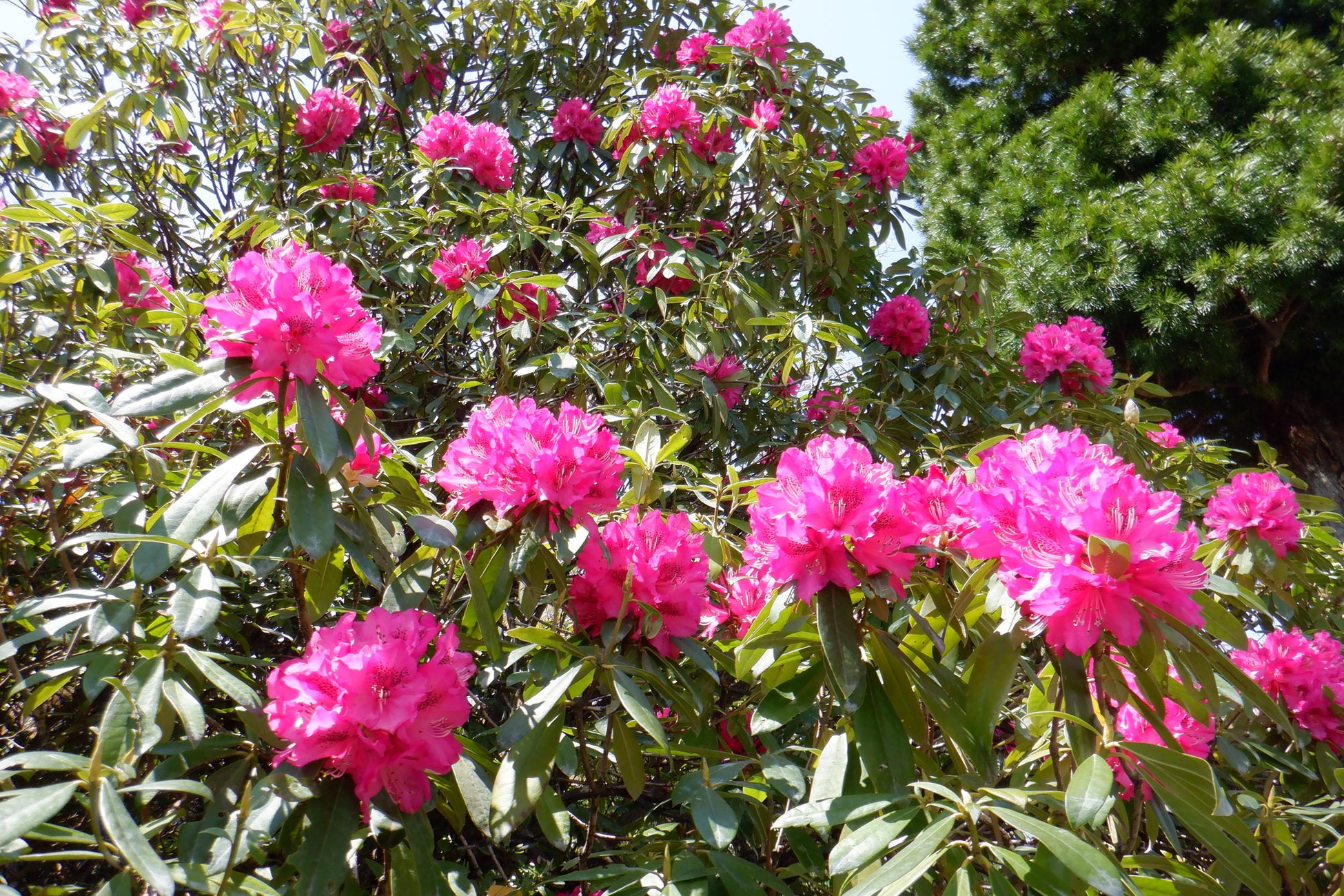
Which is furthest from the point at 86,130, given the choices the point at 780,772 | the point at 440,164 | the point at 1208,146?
the point at 1208,146

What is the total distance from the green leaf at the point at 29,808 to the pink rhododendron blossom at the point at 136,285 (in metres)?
1.26

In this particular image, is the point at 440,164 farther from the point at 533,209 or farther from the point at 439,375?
the point at 439,375

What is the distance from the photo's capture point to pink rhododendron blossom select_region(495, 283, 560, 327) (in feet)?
6.78

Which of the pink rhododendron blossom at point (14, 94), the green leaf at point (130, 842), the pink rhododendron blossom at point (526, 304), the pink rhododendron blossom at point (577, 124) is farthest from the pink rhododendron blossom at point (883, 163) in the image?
the green leaf at point (130, 842)

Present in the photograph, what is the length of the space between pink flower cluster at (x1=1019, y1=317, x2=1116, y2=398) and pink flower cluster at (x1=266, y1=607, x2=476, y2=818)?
8.11ft

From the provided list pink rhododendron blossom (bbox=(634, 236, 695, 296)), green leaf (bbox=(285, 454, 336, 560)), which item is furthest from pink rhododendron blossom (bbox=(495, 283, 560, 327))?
green leaf (bbox=(285, 454, 336, 560))

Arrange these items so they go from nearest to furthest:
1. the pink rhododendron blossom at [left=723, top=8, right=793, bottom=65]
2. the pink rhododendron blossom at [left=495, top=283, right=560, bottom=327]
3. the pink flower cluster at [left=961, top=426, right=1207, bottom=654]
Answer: the pink flower cluster at [left=961, top=426, right=1207, bottom=654], the pink rhododendron blossom at [left=495, top=283, right=560, bottom=327], the pink rhododendron blossom at [left=723, top=8, right=793, bottom=65]

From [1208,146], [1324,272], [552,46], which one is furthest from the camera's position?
[1208,146]

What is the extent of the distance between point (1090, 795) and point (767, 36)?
297 cm

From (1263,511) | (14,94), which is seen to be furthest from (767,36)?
(14,94)

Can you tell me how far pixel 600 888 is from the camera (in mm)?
1290

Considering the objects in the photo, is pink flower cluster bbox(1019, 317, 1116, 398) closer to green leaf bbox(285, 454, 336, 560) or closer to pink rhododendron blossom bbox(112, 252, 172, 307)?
green leaf bbox(285, 454, 336, 560)

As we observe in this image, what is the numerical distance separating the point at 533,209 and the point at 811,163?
3.41 feet

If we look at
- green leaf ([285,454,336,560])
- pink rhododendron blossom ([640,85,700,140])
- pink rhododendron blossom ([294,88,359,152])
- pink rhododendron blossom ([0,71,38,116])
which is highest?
pink rhododendron blossom ([294,88,359,152])
